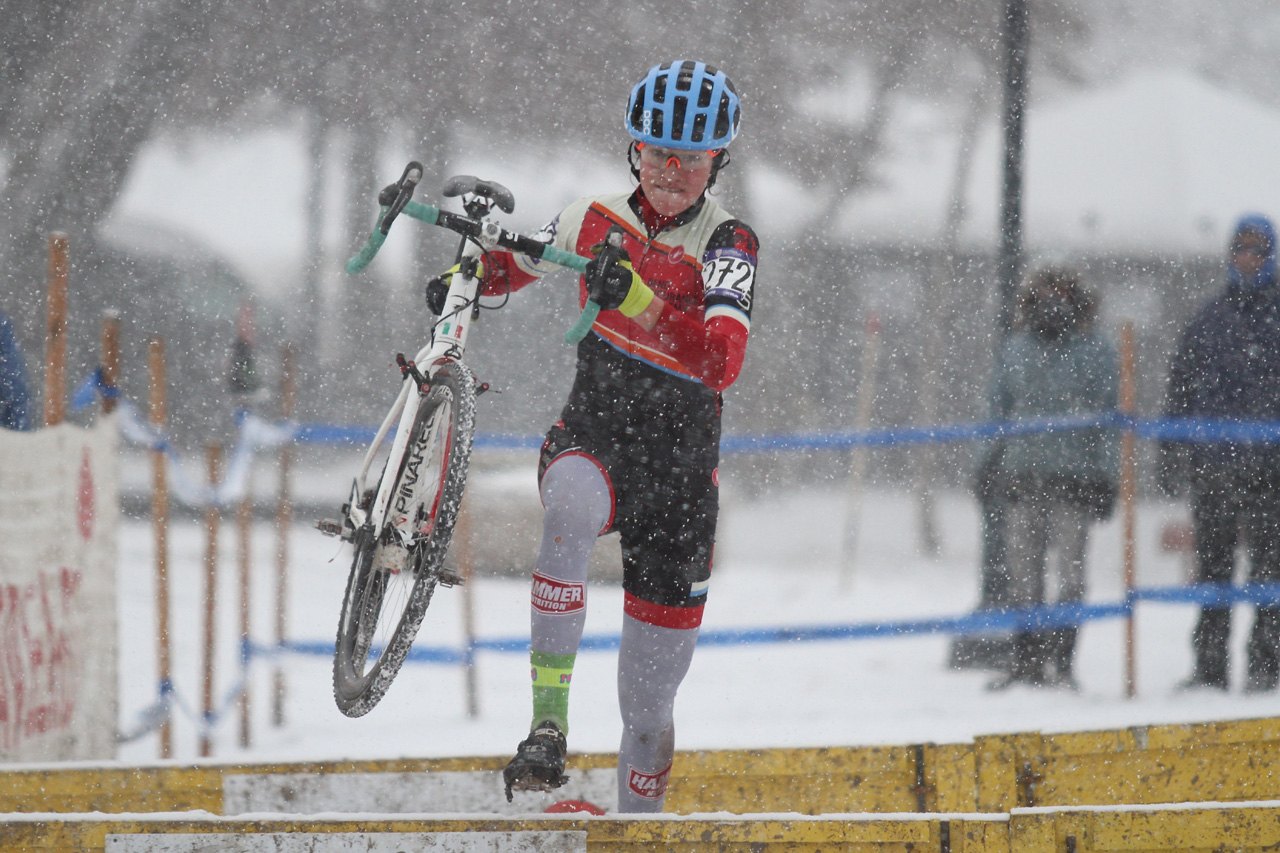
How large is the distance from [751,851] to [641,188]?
5.89 ft

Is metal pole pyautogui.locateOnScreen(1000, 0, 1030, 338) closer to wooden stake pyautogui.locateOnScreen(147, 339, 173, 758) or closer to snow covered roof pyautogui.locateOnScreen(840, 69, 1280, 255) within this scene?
wooden stake pyautogui.locateOnScreen(147, 339, 173, 758)

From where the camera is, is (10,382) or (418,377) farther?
(10,382)

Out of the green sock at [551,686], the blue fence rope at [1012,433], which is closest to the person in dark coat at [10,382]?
the blue fence rope at [1012,433]

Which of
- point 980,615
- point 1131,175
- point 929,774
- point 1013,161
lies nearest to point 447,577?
point 929,774

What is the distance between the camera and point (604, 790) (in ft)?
15.1

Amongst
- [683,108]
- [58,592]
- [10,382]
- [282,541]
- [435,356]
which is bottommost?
[58,592]

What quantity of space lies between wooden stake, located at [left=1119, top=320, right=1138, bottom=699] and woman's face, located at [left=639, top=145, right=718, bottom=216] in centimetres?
451

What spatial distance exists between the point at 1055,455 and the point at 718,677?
253 cm

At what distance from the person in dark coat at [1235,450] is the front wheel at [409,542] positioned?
4.94 metres

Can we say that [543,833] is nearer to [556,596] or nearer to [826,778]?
[556,596]

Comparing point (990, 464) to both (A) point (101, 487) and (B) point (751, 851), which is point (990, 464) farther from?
(B) point (751, 851)

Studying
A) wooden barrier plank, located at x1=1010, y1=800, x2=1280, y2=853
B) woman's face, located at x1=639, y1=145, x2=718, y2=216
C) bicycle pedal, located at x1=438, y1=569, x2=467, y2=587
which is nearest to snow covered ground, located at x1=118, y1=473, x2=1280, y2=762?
bicycle pedal, located at x1=438, y1=569, x2=467, y2=587

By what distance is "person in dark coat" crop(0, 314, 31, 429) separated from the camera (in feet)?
19.8

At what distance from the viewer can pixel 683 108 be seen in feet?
11.8
